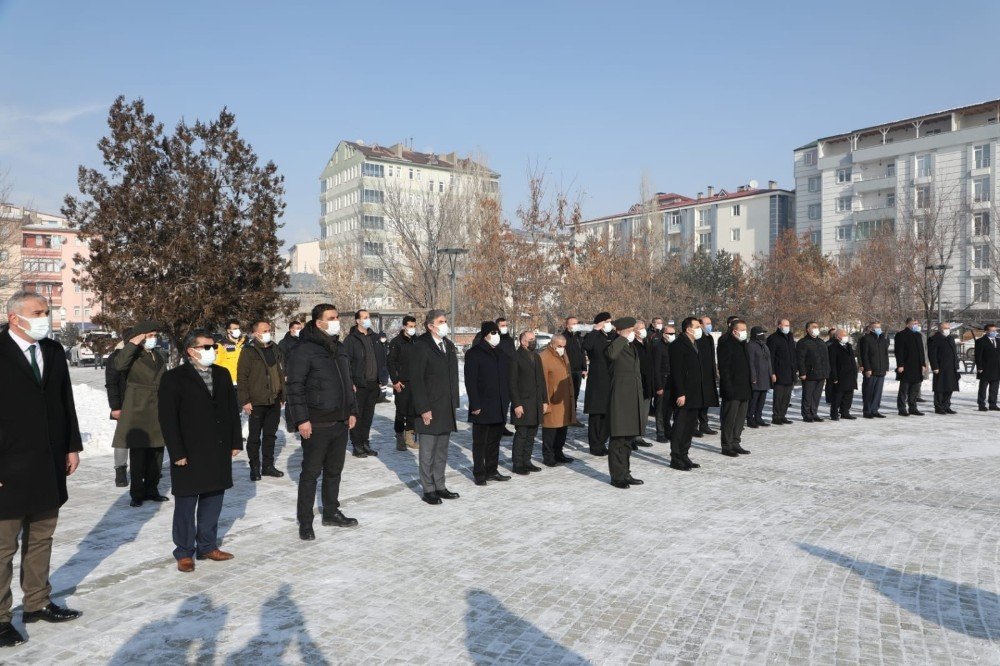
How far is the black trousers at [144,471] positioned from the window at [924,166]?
6895 centimetres

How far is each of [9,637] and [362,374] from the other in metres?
6.72

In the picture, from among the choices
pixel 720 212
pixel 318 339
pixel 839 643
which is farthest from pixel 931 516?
pixel 720 212

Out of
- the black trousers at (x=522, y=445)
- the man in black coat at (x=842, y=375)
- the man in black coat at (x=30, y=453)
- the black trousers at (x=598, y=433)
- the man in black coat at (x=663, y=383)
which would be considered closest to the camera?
the man in black coat at (x=30, y=453)

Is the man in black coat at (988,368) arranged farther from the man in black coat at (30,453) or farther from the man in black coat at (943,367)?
the man in black coat at (30,453)

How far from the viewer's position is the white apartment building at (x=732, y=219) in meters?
79.9

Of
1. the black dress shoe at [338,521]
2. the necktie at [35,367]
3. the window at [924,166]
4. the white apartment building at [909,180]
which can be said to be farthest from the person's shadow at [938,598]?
the window at [924,166]

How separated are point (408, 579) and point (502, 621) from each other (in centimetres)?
106

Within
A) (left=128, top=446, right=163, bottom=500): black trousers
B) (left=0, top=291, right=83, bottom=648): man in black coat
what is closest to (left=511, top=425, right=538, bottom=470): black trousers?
(left=128, top=446, right=163, bottom=500): black trousers

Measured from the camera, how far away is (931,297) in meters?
31.3

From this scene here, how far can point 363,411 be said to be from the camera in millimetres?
11398

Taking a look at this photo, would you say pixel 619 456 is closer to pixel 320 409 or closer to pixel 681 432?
pixel 681 432

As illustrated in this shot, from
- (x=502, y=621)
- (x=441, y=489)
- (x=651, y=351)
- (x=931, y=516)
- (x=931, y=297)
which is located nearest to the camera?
(x=502, y=621)

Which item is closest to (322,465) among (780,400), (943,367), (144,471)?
(144,471)

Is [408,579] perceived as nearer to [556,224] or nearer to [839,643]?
[839,643]
